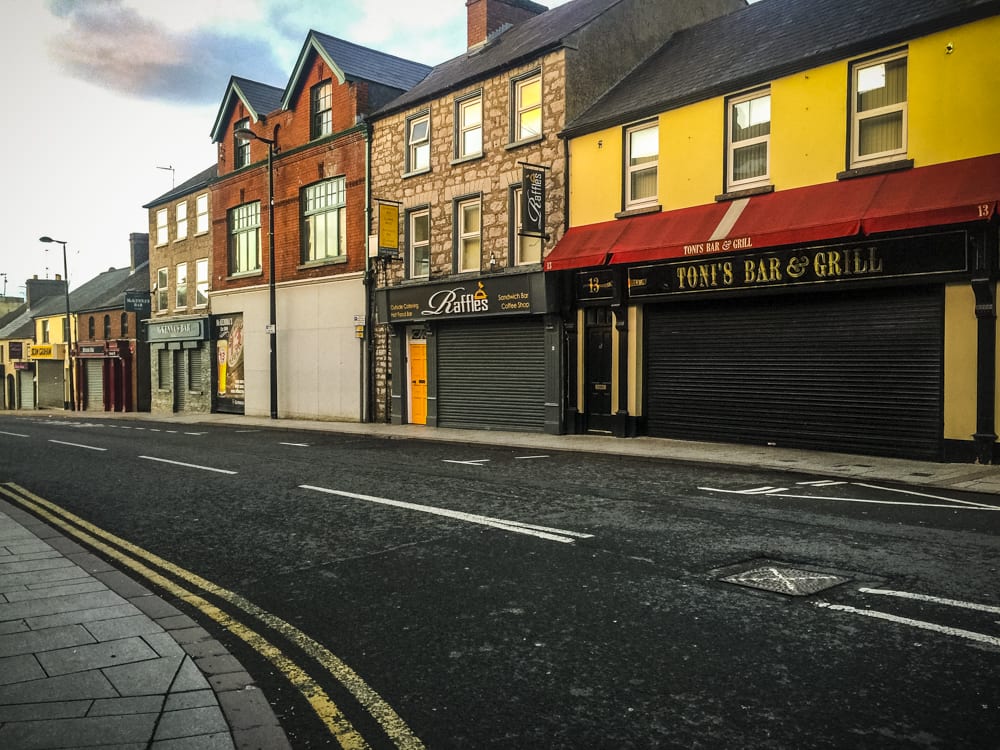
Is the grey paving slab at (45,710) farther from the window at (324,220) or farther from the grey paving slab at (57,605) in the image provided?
the window at (324,220)

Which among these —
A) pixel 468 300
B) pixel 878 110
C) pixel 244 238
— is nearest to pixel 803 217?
pixel 878 110

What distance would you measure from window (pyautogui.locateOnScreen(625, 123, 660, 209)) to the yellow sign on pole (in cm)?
813

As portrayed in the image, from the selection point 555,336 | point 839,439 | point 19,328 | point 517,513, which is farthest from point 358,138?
point 19,328

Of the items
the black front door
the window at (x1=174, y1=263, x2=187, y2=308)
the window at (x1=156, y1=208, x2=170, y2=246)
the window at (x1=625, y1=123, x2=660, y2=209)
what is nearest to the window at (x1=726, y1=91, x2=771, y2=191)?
the window at (x1=625, y1=123, x2=660, y2=209)

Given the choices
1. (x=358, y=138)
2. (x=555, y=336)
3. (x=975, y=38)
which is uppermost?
(x=358, y=138)

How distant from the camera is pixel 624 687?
382 cm

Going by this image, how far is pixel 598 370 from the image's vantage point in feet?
59.4

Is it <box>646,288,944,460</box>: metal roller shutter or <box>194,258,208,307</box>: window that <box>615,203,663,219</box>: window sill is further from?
<box>194,258,208,307</box>: window

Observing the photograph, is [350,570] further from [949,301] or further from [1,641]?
[949,301]

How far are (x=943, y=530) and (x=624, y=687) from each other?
4805 mm

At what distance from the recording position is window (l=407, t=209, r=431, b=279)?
22823 mm

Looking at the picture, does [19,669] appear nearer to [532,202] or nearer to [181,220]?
[532,202]

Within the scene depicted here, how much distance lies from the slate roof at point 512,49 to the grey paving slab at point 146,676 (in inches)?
686

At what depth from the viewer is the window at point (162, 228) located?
3706 centimetres
